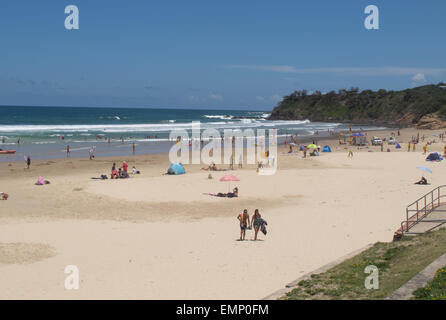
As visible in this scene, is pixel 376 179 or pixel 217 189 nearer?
pixel 217 189

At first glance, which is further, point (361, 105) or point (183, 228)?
point (361, 105)

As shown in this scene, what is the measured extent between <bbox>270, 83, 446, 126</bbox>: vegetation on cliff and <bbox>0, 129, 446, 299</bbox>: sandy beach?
74119 millimetres

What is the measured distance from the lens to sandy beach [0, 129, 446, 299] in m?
9.71

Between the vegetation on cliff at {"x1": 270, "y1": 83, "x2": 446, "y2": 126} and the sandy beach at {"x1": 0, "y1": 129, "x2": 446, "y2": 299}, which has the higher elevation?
the vegetation on cliff at {"x1": 270, "y1": 83, "x2": 446, "y2": 126}

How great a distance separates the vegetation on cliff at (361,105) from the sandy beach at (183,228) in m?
74.1

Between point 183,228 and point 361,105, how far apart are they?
4461 inches

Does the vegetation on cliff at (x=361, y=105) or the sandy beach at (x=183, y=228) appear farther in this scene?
the vegetation on cliff at (x=361, y=105)

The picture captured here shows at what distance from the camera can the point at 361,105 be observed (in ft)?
395

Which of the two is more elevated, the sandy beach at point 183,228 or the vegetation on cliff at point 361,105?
the vegetation on cliff at point 361,105

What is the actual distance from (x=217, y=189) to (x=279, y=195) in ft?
10.1

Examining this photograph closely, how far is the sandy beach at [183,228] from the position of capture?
382 inches
